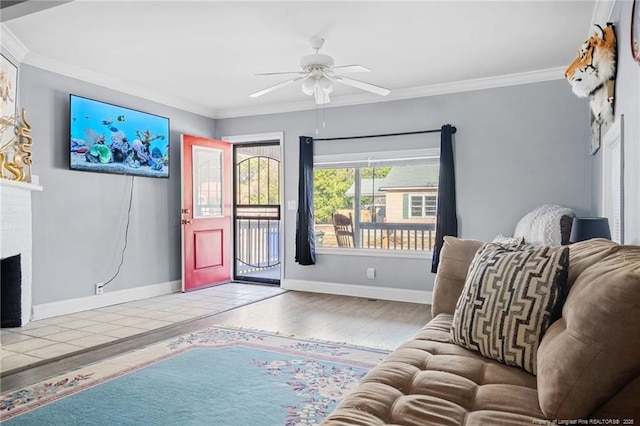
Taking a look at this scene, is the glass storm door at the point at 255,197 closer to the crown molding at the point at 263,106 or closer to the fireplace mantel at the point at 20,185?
the crown molding at the point at 263,106

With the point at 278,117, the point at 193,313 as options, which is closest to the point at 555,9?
the point at 278,117

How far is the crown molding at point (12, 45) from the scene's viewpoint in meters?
3.32

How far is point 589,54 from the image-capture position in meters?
2.69

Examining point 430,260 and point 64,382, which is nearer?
point 64,382

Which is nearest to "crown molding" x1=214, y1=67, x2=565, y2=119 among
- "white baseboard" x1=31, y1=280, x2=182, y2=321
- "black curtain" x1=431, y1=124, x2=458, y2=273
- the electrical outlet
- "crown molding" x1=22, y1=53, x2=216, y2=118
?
"black curtain" x1=431, y1=124, x2=458, y2=273

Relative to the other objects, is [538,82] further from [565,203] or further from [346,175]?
[346,175]

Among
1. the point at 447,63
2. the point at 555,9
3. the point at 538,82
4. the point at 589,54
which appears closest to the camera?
the point at 589,54

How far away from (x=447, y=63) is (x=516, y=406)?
3560 millimetres

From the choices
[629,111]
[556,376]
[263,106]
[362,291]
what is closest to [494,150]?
[362,291]

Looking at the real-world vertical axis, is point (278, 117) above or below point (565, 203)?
above

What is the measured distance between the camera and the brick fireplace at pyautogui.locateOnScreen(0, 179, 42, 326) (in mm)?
3400

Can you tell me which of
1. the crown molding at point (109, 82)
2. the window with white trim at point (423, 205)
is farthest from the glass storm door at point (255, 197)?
the window with white trim at point (423, 205)

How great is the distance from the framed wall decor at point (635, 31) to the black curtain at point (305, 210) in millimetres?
3822

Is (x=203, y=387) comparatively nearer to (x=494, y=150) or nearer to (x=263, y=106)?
(x=494, y=150)
